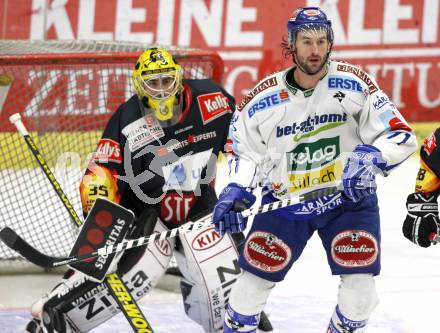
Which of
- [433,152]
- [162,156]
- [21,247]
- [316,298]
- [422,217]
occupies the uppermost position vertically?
[433,152]

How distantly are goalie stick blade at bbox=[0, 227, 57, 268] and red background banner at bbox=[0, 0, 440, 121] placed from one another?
305cm

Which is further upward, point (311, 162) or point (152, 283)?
point (311, 162)

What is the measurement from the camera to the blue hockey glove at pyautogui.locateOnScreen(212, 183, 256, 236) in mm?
3711

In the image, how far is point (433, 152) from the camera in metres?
3.74

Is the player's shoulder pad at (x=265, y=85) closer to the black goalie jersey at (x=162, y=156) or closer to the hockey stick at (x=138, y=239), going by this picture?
the hockey stick at (x=138, y=239)

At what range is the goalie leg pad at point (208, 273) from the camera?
4254 millimetres

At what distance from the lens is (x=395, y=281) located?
5289mm

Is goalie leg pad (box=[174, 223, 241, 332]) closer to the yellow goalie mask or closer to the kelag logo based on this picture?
the yellow goalie mask

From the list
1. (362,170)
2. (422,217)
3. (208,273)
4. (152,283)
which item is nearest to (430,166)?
(422,217)

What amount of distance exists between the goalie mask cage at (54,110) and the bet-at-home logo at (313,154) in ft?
5.36

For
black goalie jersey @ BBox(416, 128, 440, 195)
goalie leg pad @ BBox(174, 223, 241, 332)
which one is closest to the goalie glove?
black goalie jersey @ BBox(416, 128, 440, 195)

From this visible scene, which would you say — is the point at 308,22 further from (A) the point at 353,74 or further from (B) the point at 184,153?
(B) the point at 184,153

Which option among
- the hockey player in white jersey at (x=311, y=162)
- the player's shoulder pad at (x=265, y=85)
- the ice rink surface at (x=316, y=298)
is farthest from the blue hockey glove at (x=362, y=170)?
the ice rink surface at (x=316, y=298)

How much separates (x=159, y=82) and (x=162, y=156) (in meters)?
0.30
